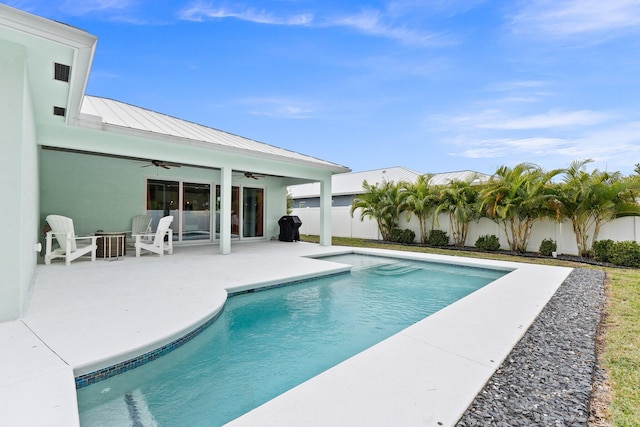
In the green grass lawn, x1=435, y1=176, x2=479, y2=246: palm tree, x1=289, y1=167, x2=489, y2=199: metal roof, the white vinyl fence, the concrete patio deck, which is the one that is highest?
x1=289, y1=167, x2=489, y2=199: metal roof

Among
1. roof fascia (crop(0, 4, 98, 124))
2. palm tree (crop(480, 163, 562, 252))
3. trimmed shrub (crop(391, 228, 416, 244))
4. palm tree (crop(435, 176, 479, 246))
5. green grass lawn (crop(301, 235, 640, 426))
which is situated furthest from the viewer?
trimmed shrub (crop(391, 228, 416, 244))

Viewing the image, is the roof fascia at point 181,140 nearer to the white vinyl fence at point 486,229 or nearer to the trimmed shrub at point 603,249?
the white vinyl fence at point 486,229

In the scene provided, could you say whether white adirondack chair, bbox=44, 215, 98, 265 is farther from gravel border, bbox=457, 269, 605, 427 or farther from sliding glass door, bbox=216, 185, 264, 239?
gravel border, bbox=457, 269, 605, 427

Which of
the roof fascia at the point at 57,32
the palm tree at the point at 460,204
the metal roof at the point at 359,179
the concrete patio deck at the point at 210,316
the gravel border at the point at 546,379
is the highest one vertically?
the metal roof at the point at 359,179

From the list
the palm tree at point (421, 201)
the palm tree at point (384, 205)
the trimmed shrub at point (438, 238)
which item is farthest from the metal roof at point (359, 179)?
the trimmed shrub at point (438, 238)

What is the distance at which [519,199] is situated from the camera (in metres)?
10.9

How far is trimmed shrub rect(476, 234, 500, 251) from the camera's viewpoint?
12.1 metres

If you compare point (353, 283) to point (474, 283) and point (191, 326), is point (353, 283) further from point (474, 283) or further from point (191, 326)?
point (191, 326)

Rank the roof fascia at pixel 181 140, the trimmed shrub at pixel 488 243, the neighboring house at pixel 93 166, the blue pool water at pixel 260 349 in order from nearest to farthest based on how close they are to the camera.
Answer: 1. the blue pool water at pixel 260 349
2. the neighboring house at pixel 93 166
3. the roof fascia at pixel 181 140
4. the trimmed shrub at pixel 488 243

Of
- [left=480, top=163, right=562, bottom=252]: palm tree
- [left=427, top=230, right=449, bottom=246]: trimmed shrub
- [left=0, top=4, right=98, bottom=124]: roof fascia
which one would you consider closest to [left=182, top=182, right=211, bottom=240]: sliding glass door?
[left=0, top=4, right=98, bottom=124]: roof fascia

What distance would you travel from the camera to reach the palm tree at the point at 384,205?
48.7ft

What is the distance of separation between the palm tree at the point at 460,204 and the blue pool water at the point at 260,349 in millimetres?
5684

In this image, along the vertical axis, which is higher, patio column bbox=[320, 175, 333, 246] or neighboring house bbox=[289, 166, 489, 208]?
neighboring house bbox=[289, 166, 489, 208]

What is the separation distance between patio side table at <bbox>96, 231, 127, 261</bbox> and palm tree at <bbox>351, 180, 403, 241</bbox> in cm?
1060
